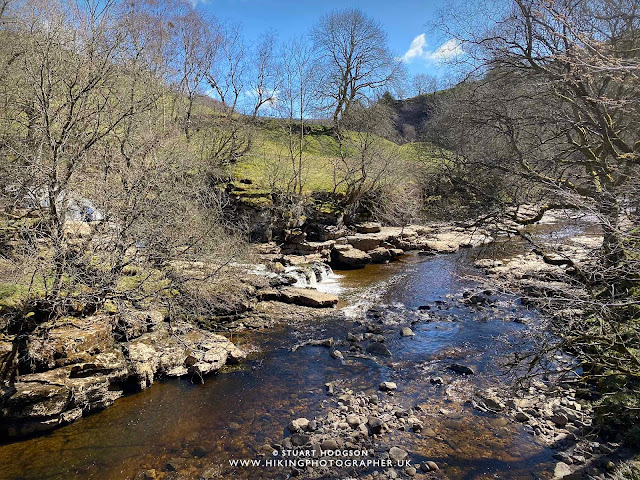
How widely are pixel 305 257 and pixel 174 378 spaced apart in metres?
9.23

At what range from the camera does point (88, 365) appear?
682cm

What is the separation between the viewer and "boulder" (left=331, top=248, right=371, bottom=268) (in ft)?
54.3

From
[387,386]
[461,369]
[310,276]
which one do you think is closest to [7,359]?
[387,386]

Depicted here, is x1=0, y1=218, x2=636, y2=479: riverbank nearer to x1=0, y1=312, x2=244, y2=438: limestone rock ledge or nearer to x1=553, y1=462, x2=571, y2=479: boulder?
x1=553, y1=462, x2=571, y2=479: boulder

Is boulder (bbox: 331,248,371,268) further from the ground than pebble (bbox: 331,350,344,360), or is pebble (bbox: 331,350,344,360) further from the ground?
boulder (bbox: 331,248,371,268)

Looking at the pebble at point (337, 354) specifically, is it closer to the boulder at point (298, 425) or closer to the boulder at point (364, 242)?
the boulder at point (298, 425)

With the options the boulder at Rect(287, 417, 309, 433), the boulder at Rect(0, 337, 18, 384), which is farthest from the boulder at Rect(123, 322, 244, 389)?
the boulder at Rect(287, 417, 309, 433)

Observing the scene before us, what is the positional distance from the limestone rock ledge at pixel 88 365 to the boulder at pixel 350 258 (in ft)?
27.9

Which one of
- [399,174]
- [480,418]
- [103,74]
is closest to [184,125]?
[399,174]

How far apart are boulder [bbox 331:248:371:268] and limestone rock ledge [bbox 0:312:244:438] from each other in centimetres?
849

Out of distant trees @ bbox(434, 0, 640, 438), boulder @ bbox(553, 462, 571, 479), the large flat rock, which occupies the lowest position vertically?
boulder @ bbox(553, 462, 571, 479)

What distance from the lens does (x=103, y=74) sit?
765 cm

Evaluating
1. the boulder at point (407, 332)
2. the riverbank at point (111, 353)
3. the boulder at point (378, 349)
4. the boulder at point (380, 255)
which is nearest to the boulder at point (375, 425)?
the boulder at point (378, 349)

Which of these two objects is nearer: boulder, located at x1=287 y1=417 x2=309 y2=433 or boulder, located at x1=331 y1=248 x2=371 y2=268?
boulder, located at x1=287 y1=417 x2=309 y2=433
